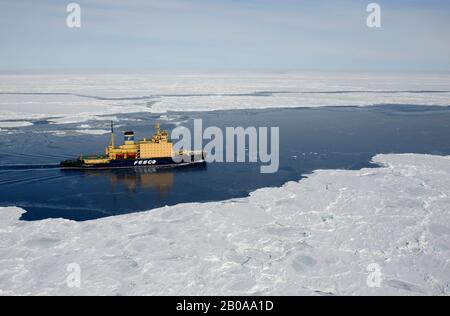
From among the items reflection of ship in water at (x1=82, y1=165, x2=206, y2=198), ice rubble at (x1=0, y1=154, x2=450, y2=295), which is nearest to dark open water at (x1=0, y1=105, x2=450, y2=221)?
reflection of ship in water at (x1=82, y1=165, x2=206, y2=198)

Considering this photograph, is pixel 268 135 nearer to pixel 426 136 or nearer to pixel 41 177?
pixel 426 136

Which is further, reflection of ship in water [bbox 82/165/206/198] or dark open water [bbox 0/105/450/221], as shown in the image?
reflection of ship in water [bbox 82/165/206/198]

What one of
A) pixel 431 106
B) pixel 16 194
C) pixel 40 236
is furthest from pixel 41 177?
pixel 431 106

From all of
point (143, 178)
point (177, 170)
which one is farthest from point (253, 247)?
point (177, 170)

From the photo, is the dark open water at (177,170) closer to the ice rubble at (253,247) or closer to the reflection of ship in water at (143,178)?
the reflection of ship in water at (143,178)

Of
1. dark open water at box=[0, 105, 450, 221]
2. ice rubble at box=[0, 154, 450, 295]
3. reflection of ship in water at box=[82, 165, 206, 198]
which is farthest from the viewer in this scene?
reflection of ship in water at box=[82, 165, 206, 198]

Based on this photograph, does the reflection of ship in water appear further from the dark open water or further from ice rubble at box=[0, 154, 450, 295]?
ice rubble at box=[0, 154, 450, 295]
